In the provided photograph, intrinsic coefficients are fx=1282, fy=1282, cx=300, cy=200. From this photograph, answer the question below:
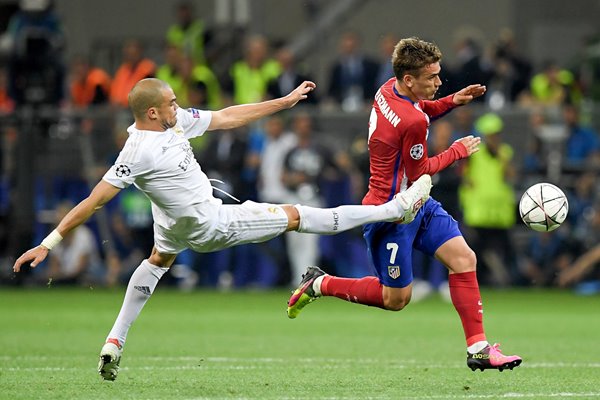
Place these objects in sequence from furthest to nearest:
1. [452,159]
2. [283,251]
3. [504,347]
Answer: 1. [283,251]
2. [504,347]
3. [452,159]

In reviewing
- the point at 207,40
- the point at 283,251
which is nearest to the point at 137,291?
the point at 283,251

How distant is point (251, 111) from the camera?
9508 millimetres

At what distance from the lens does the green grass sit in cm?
855

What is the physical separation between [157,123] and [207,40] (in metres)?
13.4

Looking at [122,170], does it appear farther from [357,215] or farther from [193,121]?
[357,215]

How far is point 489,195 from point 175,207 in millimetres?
10157

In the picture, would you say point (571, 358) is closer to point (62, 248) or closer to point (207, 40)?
point (62, 248)

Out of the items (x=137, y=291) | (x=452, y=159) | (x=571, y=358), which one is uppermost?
(x=452, y=159)

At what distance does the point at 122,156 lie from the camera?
8609mm

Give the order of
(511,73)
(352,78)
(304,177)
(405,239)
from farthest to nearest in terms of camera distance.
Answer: (511,73) < (352,78) < (304,177) < (405,239)

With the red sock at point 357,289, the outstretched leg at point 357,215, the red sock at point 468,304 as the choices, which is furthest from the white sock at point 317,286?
the red sock at point 468,304

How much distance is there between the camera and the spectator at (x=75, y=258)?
62.8 ft

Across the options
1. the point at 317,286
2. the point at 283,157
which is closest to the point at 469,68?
the point at 283,157

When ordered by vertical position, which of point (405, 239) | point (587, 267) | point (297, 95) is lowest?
point (587, 267)
